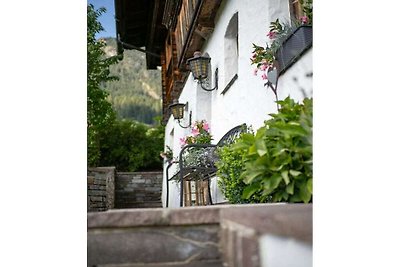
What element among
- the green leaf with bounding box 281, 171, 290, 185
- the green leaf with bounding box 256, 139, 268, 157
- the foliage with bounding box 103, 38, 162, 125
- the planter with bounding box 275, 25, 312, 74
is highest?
the planter with bounding box 275, 25, 312, 74

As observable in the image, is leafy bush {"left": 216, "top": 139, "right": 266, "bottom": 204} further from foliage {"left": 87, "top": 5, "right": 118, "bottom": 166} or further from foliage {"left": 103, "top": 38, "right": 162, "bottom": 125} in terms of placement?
foliage {"left": 87, "top": 5, "right": 118, "bottom": 166}

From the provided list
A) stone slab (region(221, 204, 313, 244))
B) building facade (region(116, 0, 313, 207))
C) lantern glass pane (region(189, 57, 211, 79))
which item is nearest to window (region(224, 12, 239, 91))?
building facade (region(116, 0, 313, 207))

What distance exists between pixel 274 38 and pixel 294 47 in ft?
2.01

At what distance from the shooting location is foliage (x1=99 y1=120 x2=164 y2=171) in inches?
82.1

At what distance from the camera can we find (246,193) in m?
1.72

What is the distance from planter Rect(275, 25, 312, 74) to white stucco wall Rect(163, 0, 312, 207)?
0.03 meters

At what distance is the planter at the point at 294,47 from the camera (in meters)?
1.90

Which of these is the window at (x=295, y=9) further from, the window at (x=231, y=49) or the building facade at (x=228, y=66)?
the window at (x=231, y=49)

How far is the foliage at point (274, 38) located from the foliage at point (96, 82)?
0.76 meters

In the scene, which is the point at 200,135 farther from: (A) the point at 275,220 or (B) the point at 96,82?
(A) the point at 275,220

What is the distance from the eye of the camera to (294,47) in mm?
2035
